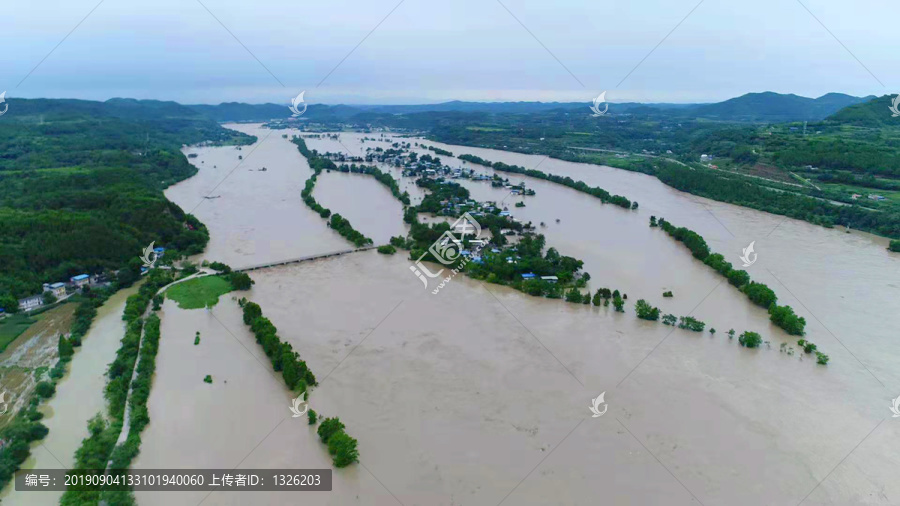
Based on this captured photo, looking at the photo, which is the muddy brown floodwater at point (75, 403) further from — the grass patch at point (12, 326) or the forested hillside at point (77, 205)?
the forested hillside at point (77, 205)

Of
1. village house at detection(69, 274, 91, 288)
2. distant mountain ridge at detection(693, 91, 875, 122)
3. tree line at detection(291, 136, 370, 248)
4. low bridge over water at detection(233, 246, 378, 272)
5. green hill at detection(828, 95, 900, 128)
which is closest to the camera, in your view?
village house at detection(69, 274, 91, 288)

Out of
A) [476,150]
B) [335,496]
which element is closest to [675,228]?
[335,496]

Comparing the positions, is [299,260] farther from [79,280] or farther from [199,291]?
[79,280]

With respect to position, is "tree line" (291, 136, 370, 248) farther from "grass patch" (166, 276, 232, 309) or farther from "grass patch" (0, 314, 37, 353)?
"grass patch" (0, 314, 37, 353)

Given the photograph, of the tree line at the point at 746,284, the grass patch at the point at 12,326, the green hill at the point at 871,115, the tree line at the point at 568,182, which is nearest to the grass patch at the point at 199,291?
the grass patch at the point at 12,326

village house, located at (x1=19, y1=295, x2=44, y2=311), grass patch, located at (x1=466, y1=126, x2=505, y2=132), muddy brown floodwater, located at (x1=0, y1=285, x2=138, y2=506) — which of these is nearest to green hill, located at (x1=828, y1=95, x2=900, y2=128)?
grass patch, located at (x1=466, y1=126, x2=505, y2=132)

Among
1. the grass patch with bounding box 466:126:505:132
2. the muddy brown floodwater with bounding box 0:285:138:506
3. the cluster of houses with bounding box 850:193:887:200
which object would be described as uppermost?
the grass patch with bounding box 466:126:505:132
